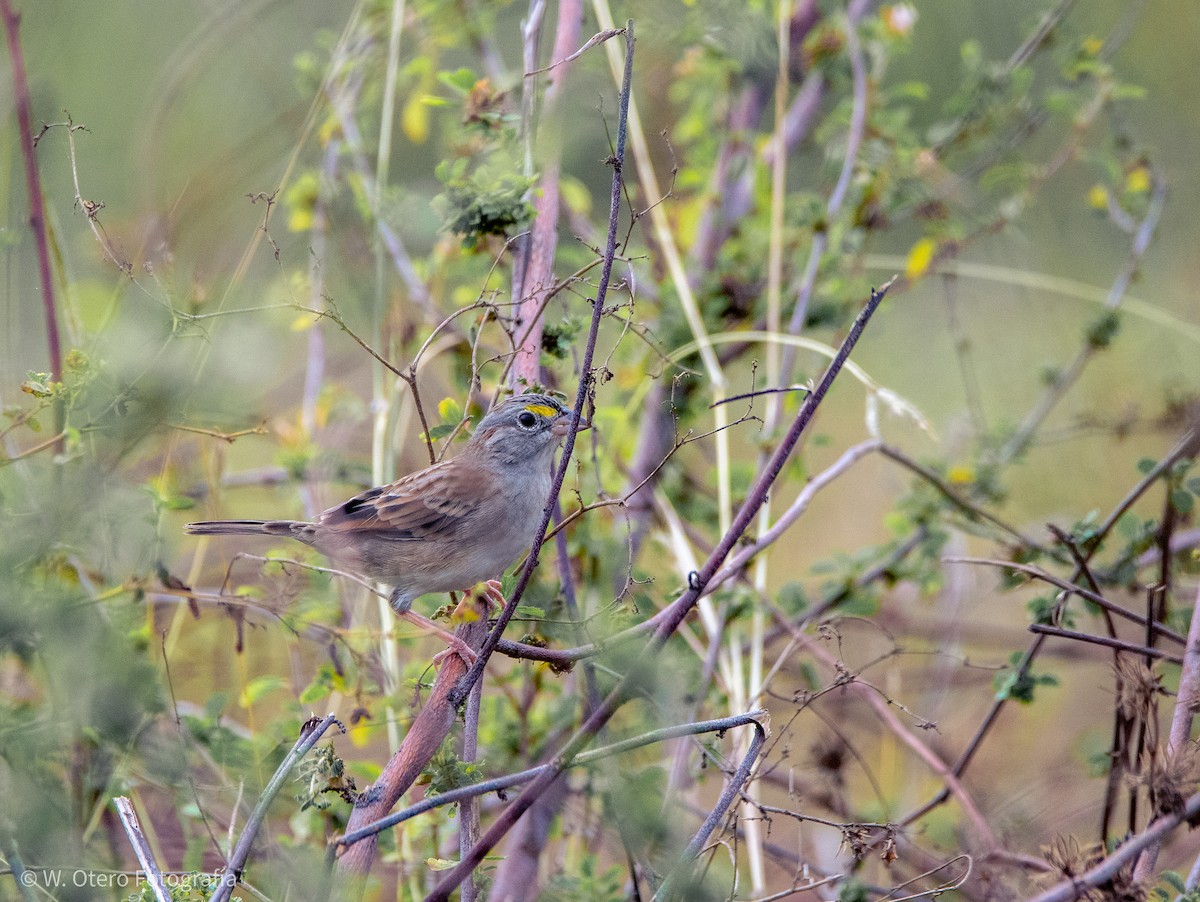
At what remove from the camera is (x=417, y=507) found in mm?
3115

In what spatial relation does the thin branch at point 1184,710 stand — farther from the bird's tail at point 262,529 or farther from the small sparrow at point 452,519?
the bird's tail at point 262,529

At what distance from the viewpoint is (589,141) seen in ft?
11.6

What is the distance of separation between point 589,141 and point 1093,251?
4.69 m

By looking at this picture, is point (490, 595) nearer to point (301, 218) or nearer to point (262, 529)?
point (262, 529)

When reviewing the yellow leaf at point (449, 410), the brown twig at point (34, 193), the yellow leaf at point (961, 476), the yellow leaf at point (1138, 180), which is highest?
the yellow leaf at point (1138, 180)

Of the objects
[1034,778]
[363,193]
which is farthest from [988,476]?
[363,193]

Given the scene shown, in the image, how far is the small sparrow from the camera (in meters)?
2.91

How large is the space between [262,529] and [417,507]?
525mm

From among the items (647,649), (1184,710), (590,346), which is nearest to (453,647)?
(647,649)

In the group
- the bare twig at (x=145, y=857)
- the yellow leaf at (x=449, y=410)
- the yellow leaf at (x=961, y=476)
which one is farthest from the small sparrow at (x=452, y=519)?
the yellow leaf at (x=961, y=476)

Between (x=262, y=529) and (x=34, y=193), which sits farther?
(x=262, y=529)

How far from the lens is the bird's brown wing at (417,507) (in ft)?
10.0

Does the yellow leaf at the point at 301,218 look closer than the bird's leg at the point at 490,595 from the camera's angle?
No

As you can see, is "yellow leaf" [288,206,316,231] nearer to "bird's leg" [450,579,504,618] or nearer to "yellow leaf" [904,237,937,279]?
"bird's leg" [450,579,504,618]
